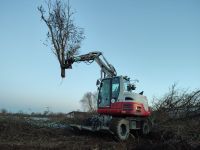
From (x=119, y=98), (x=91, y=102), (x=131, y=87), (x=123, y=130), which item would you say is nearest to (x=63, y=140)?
(x=123, y=130)

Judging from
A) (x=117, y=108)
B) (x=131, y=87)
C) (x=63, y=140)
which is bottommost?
(x=63, y=140)

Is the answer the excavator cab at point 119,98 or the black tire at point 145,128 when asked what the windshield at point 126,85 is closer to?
the excavator cab at point 119,98

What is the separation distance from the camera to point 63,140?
12453 millimetres

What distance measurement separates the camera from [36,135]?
43.4 feet

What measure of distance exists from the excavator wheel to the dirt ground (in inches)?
11.6

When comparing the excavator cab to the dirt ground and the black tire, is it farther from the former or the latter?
the dirt ground

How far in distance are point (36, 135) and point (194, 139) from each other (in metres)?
5.50

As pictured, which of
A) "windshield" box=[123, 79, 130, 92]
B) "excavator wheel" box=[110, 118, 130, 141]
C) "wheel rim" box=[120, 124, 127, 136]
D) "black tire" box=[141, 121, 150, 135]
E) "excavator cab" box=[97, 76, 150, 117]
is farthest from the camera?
"black tire" box=[141, 121, 150, 135]

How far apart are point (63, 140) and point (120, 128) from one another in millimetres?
2507

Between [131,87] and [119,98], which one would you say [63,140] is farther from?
[131,87]

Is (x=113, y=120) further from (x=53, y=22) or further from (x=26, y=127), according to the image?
(x=53, y=22)

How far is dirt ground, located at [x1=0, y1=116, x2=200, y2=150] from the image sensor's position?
10742mm

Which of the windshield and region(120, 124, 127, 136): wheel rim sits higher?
the windshield

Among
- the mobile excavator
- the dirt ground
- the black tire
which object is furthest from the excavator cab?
the dirt ground
